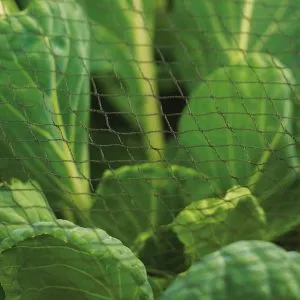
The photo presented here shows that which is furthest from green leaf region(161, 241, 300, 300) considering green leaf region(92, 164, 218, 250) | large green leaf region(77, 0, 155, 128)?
large green leaf region(77, 0, 155, 128)

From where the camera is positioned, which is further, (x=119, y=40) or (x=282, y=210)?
(x=119, y=40)

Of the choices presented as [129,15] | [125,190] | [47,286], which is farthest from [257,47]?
[47,286]

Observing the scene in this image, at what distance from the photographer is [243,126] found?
0.97 metres

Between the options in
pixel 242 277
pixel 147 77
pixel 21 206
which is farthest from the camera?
pixel 147 77

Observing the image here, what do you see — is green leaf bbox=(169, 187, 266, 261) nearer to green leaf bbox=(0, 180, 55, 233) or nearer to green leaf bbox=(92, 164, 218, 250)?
green leaf bbox=(92, 164, 218, 250)

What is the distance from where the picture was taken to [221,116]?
98cm

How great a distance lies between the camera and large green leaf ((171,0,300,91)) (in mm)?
1059

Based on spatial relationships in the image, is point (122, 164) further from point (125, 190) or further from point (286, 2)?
point (286, 2)

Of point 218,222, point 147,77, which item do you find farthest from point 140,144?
point 218,222

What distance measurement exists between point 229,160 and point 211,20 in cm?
22

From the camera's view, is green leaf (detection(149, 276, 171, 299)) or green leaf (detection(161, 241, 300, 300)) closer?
green leaf (detection(161, 241, 300, 300))

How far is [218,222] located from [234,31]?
283 mm

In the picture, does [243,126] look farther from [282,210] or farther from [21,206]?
[21,206]

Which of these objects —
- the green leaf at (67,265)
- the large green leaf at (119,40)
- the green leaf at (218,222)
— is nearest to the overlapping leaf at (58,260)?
the green leaf at (67,265)
